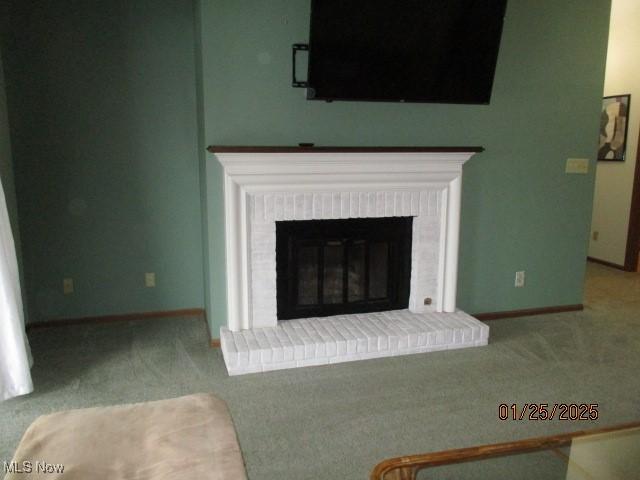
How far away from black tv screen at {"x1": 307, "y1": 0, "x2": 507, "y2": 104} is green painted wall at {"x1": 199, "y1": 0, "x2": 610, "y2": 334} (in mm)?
234

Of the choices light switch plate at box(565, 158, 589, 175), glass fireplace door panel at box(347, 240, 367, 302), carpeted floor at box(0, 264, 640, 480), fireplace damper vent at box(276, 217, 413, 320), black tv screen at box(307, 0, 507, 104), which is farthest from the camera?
light switch plate at box(565, 158, 589, 175)

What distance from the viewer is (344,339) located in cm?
297

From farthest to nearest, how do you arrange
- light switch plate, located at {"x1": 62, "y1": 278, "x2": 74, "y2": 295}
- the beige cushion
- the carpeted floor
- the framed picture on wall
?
the framed picture on wall
light switch plate, located at {"x1": 62, "y1": 278, "x2": 74, "y2": 295}
the carpeted floor
the beige cushion

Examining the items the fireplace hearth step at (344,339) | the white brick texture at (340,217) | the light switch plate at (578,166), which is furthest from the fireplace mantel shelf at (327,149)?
the fireplace hearth step at (344,339)

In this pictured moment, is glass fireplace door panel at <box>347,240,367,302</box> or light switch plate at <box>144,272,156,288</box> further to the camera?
light switch plate at <box>144,272,156,288</box>

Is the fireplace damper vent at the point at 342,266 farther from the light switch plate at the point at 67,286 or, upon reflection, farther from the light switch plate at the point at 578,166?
the light switch plate at the point at 67,286

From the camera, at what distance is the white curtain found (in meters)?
2.43

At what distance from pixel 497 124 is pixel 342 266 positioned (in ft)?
4.76

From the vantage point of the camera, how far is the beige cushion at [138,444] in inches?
51.1

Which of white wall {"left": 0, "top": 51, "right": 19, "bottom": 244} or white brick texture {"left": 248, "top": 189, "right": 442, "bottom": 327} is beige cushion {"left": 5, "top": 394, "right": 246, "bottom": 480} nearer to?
white brick texture {"left": 248, "top": 189, "right": 442, "bottom": 327}
